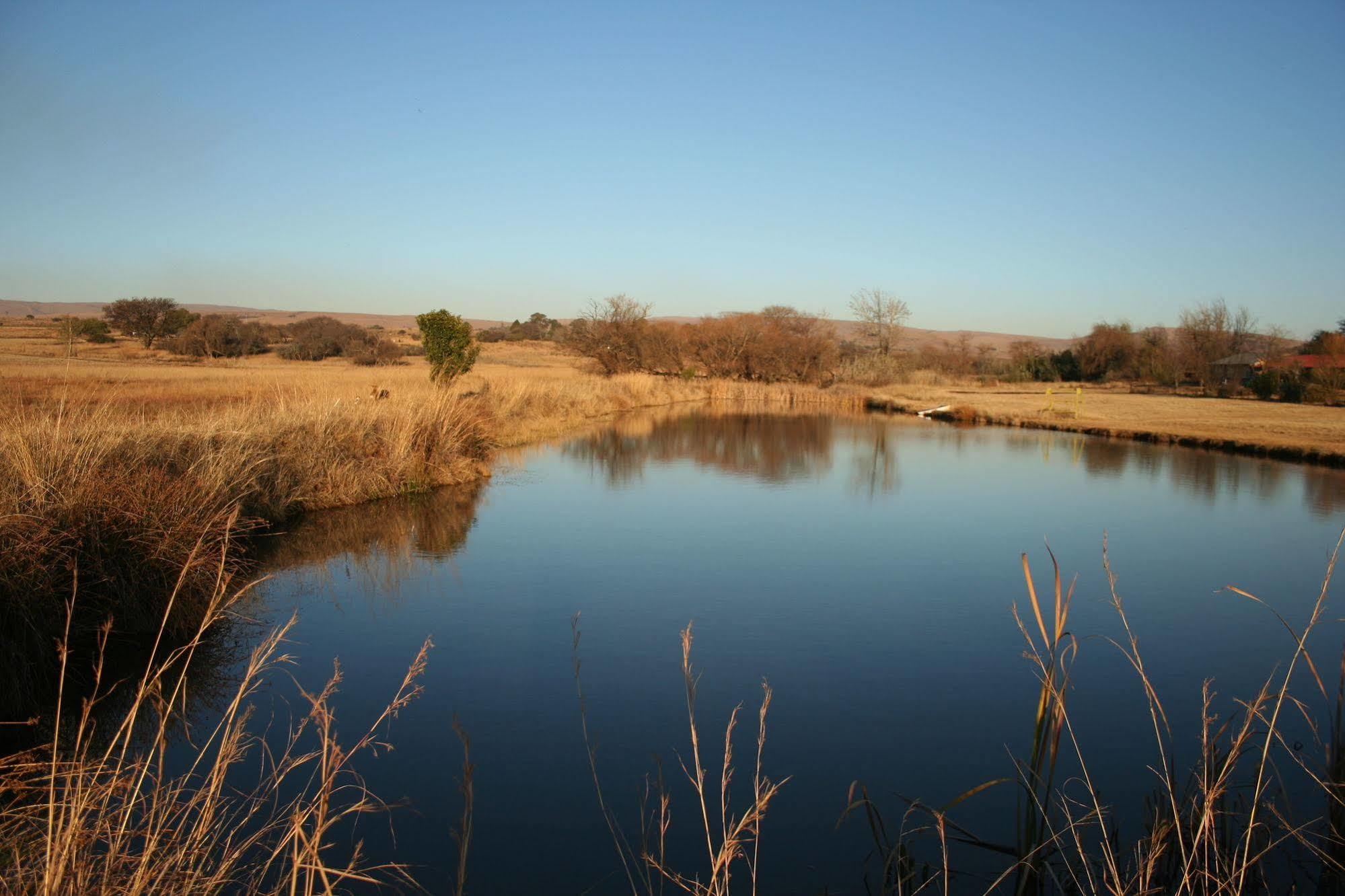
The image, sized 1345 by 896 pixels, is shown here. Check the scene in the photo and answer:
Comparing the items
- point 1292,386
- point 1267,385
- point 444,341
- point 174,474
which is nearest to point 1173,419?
point 1292,386

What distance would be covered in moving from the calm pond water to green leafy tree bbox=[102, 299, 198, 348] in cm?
3351

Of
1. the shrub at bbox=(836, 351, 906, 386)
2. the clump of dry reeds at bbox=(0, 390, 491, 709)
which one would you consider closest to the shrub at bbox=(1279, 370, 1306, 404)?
the shrub at bbox=(836, 351, 906, 386)

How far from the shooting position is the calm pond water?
13.4 feet

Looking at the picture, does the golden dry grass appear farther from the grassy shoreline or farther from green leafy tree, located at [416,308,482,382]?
green leafy tree, located at [416,308,482,382]

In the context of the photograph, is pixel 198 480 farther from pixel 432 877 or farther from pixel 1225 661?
pixel 1225 661

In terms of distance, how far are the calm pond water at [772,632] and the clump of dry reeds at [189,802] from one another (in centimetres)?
41

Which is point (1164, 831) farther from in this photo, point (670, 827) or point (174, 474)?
point (174, 474)

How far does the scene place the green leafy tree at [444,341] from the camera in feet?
62.4

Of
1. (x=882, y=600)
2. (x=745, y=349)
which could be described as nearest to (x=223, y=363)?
(x=745, y=349)

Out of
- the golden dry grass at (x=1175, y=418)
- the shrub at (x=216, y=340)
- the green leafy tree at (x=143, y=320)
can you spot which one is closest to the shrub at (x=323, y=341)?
the shrub at (x=216, y=340)

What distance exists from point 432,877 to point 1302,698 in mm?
5202

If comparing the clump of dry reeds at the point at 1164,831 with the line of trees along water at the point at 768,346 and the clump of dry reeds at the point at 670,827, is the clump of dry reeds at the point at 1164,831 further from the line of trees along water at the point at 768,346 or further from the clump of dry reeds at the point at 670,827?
the line of trees along water at the point at 768,346

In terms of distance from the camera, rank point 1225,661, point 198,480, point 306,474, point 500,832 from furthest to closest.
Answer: point 306,474
point 198,480
point 1225,661
point 500,832

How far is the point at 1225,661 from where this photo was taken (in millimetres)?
5965
